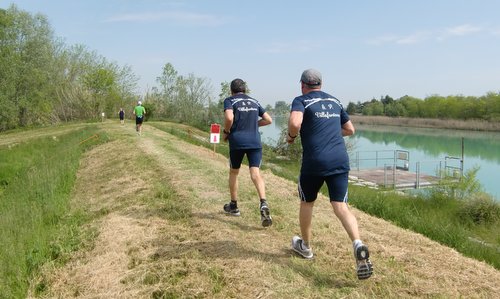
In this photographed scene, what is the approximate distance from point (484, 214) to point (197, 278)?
43.5 ft

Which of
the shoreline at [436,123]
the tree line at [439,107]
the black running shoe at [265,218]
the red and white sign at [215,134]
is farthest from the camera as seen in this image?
the tree line at [439,107]

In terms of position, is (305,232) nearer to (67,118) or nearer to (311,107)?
(311,107)

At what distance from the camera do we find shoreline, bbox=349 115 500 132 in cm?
7675

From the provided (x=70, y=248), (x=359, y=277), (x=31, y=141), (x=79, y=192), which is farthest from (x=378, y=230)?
(x=31, y=141)

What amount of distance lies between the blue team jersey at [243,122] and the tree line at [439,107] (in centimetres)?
9028

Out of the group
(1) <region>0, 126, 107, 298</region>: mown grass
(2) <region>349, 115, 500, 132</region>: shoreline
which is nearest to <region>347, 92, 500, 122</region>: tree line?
(2) <region>349, 115, 500, 132</region>: shoreline

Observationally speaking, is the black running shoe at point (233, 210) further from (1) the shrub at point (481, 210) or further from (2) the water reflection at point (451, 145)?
(2) the water reflection at point (451, 145)

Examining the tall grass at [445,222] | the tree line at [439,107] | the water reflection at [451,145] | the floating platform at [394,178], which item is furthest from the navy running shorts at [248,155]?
the tree line at [439,107]

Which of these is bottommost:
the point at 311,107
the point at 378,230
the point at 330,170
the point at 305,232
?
the point at 378,230

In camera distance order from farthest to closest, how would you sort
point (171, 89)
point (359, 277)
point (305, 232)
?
1. point (171, 89)
2. point (305, 232)
3. point (359, 277)

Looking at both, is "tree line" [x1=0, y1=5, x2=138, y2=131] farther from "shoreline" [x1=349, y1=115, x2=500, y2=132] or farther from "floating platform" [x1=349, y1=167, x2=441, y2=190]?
"shoreline" [x1=349, y1=115, x2=500, y2=132]

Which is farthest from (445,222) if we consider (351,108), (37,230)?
(351,108)

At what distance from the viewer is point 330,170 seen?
4.20 meters

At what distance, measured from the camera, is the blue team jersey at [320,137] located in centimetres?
420
